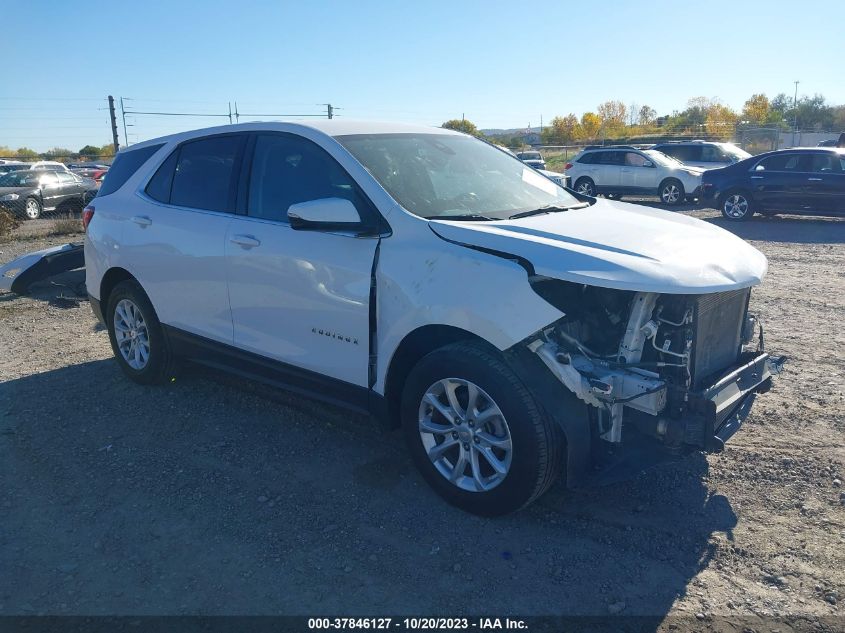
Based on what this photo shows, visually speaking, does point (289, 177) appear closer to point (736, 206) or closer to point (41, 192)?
point (736, 206)

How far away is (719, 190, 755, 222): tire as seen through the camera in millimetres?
15281

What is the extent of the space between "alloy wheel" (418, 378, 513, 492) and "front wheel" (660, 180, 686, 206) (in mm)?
17439

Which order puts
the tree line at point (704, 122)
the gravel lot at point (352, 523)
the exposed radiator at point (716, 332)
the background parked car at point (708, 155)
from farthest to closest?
the tree line at point (704, 122) < the background parked car at point (708, 155) < the exposed radiator at point (716, 332) < the gravel lot at point (352, 523)

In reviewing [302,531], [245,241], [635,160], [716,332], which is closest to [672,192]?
[635,160]

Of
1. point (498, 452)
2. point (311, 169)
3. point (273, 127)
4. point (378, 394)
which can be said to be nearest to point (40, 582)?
point (378, 394)

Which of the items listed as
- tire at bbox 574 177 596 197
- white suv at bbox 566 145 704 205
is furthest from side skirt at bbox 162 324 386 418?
tire at bbox 574 177 596 197

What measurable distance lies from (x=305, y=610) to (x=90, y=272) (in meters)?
3.99

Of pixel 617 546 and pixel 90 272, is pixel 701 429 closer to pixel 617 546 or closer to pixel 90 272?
pixel 617 546

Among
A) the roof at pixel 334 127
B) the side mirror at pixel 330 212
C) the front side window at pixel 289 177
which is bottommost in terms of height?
the side mirror at pixel 330 212

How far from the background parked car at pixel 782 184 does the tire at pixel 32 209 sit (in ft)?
57.9

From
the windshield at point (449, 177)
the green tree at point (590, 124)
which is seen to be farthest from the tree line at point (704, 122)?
the windshield at point (449, 177)

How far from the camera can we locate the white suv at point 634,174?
1917cm

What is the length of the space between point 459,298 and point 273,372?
1.58 m

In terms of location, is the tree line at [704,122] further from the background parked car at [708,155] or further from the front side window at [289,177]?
the front side window at [289,177]
